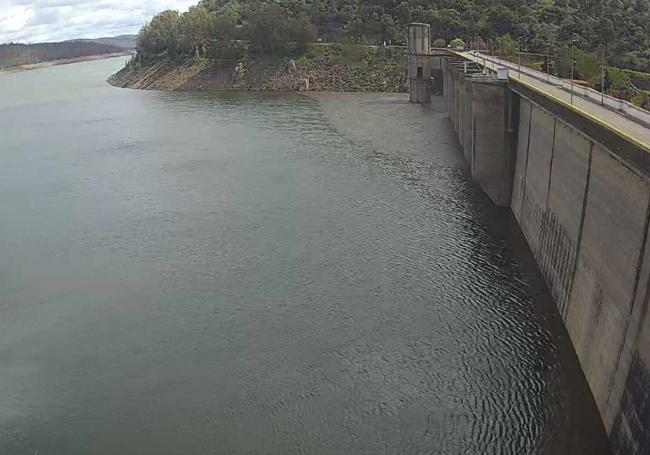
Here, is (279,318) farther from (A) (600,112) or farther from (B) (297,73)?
(B) (297,73)

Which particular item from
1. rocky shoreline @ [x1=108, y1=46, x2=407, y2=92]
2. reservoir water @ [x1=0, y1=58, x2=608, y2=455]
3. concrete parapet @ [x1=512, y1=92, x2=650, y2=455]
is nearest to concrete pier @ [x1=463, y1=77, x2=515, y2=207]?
reservoir water @ [x1=0, y1=58, x2=608, y2=455]

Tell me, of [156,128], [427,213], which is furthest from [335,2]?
[427,213]

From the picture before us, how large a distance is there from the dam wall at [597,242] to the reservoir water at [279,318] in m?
1.21

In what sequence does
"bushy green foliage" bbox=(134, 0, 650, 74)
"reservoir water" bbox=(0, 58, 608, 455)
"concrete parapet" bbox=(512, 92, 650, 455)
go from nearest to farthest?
"concrete parapet" bbox=(512, 92, 650, 455) → "reservoir water" bbox=(0, 58, 608, 455) → "bushy green foliage" bbox=(134, 0, 650, 74)

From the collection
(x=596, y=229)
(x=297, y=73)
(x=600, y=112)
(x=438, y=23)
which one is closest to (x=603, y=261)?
(x=596, y=229)

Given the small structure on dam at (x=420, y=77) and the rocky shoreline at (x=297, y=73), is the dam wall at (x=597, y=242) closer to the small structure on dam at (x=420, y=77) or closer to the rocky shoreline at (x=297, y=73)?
the small structure on dam at (x=420, y=77)

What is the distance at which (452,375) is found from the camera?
19047 millimetres

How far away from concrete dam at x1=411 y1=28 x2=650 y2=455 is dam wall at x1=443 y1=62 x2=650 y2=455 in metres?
0.03

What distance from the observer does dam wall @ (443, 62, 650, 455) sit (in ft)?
46.9

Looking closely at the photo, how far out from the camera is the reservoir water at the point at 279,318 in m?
17.2

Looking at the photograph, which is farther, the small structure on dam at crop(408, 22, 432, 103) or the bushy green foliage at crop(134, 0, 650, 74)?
the bushy green foliage at crop(134, 0, 650, 74)

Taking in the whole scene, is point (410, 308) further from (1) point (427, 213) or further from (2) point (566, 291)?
(1) point (427, 213)

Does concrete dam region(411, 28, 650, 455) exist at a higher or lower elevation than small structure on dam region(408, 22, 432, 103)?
higher

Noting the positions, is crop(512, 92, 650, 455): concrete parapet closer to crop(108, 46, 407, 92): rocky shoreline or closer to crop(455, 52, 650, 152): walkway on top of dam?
crop(455, 52, 650, 152): walkway on top of dam
